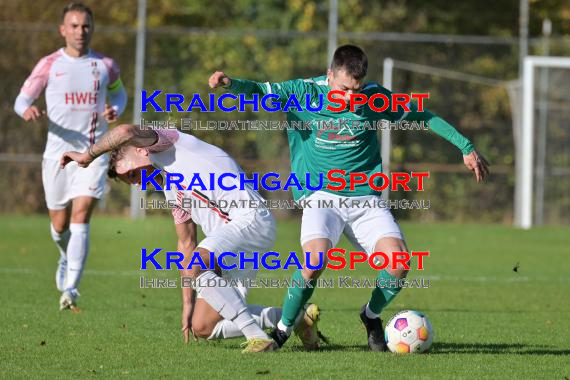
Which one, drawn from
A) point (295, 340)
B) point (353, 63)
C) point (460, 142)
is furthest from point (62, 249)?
point (460, 142)

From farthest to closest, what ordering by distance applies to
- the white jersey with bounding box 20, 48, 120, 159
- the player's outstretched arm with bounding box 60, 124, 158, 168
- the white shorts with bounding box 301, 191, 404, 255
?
1. the white jersey with bounding box 20, 48, 120, 159
2. the white shorts with bounding box 301, 191, 404, 255
3. the player's outstretched arm with bounding box 60, 124, 158, 168

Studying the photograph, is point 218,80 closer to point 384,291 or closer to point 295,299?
point 295,299

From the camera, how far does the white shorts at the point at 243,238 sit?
656cm

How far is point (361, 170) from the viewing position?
7078 mm

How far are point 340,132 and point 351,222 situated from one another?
584 mm

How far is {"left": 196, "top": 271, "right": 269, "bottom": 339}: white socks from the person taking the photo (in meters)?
6.50

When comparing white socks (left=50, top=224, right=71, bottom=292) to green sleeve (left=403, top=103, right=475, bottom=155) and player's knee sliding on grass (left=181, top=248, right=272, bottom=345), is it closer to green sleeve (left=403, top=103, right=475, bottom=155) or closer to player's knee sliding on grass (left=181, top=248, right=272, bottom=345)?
player's knee sliding on grass (left=181, top=248, right=272, bottom=345)

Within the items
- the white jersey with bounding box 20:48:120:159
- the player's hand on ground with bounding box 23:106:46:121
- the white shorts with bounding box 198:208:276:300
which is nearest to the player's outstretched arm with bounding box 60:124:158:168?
the white shorts with bounding box 198:208:276:300

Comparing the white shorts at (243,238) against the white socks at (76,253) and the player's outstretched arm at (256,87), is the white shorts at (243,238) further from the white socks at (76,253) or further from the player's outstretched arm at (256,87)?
the white socks at (76,253)

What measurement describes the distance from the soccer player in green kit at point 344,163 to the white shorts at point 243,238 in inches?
9.7

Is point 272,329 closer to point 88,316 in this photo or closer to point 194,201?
point 194,201

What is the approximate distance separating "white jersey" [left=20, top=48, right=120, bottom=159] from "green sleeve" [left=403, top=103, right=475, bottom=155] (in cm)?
359

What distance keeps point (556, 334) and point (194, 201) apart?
2948mm

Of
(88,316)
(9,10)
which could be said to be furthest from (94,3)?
(88,316)
